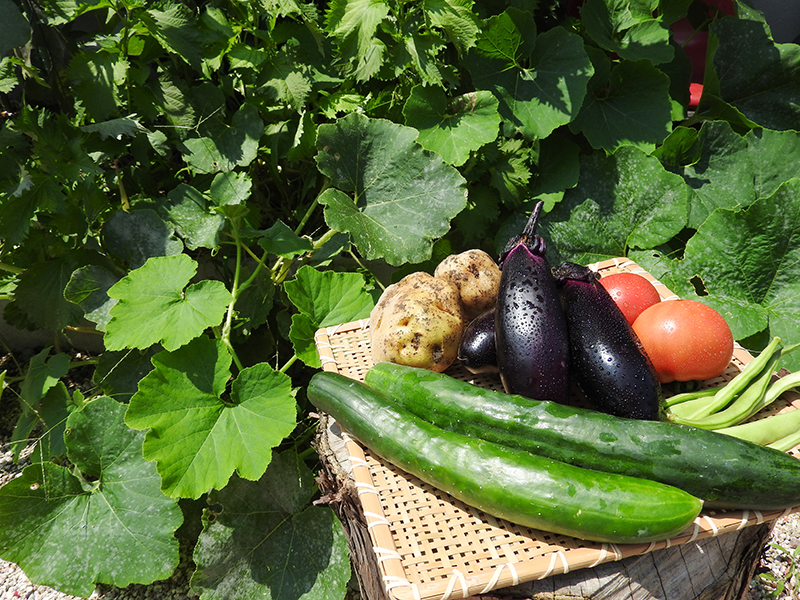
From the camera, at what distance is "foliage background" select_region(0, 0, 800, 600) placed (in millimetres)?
1782

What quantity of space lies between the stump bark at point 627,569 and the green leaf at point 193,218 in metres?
0.87

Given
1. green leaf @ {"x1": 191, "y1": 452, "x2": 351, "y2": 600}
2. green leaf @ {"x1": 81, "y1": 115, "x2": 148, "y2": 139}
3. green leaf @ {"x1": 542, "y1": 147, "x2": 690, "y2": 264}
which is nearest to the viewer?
green leaf @ {"x1": 191, "y1": 452, "x2": 351, "y2": 600}

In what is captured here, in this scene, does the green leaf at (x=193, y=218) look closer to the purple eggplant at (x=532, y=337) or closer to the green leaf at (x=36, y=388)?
the green leaf at (x=36, y=388)

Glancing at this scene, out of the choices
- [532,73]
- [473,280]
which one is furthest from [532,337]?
[532,73]

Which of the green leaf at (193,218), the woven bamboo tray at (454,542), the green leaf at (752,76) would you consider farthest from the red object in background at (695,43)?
the green leaf at (193,218)

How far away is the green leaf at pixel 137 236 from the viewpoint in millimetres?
2127

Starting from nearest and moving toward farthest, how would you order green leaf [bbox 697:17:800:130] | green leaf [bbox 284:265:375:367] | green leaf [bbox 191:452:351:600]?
green leaf [bbox 191:452:351:600], green leaf [bbox 284:265:375:367], green leaf [bbox 697:17:800:130]

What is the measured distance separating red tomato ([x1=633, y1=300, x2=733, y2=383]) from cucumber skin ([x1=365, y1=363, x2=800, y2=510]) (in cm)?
27

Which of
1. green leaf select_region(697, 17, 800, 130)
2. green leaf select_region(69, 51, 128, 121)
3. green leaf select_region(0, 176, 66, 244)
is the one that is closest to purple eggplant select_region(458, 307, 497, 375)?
green leaf select_region(0, 176, 66, 244)

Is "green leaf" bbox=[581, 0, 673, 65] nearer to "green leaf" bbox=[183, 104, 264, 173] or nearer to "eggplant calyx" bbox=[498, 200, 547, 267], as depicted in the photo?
"eggplant calyx" bbox=[498, 200, 547, 267]

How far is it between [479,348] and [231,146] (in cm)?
142

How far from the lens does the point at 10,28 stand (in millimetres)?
1872

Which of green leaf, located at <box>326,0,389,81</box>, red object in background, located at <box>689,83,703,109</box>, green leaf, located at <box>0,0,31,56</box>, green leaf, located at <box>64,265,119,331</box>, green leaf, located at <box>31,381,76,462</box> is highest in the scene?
green leaf, located at <box>326,0,389,81</box>

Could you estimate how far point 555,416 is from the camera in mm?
1316
